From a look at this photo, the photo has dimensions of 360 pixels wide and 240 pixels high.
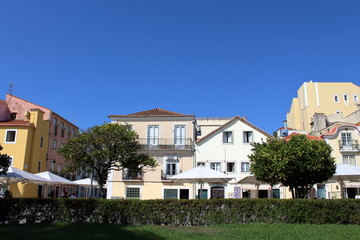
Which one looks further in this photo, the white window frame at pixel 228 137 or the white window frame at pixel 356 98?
the white window frame at pixel 356 98

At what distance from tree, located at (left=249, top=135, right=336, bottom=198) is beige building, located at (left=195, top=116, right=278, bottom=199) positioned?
39.9 feet

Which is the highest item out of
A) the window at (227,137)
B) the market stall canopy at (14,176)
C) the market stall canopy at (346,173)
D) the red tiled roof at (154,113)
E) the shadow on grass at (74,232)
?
the red tiled roof at (154,113)

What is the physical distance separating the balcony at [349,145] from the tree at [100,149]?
81.4 feet

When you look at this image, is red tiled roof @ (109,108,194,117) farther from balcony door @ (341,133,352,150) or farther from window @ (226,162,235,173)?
balcony door @ (341,133,352,150)

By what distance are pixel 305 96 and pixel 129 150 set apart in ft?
148

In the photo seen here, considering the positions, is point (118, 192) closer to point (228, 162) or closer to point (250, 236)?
point (228, 162)

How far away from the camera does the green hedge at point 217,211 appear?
46.4 ft

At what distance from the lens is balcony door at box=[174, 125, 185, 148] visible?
32875 mm

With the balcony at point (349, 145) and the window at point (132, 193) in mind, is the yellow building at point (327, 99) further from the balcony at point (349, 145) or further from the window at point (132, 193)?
the window at point (132, 193)

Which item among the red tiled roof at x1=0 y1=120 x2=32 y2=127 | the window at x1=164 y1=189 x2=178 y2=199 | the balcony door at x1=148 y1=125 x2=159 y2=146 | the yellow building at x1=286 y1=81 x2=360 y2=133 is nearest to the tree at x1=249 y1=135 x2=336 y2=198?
the window at x1=164 y1=189 x2=178 y2=199

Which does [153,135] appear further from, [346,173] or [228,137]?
[346,173]

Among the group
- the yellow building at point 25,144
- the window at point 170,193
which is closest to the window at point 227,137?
the window at point 170,193

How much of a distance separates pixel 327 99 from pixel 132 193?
40807mm

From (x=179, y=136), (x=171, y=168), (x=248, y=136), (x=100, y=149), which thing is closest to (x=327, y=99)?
(x=248, y=136)
